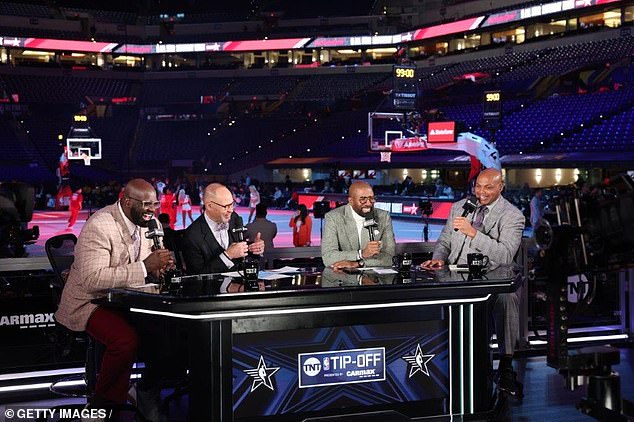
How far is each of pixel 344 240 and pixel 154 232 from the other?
1848 mm

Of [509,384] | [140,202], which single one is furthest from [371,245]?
[140,202]

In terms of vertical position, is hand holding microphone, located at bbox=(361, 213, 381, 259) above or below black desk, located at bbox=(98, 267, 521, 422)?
above

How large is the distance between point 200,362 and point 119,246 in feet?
3.04

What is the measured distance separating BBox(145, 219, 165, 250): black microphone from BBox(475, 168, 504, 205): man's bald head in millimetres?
2469

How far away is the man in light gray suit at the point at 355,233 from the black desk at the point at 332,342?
0.68m

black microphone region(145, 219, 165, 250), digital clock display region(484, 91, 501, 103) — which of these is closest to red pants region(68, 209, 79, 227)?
digital clock display region(484, 91, 501, 103)

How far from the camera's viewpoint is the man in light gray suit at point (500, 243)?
5797 mm

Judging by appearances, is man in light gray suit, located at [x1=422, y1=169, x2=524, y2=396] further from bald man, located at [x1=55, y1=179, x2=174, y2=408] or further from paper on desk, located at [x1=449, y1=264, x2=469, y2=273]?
bald man, located at [x1=55, y1=179, x2=174, y2=408]

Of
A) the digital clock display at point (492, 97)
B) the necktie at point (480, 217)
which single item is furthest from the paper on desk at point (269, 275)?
the digital clock display at point (492, 97)

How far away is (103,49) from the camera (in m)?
45.1

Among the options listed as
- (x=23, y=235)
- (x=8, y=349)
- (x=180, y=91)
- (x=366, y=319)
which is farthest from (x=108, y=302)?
(x=180, y=91)

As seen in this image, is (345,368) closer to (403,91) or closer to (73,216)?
(73,216)

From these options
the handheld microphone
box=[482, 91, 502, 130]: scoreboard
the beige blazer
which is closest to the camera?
the beige blazer

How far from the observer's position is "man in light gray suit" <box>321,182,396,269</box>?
19.5ft
